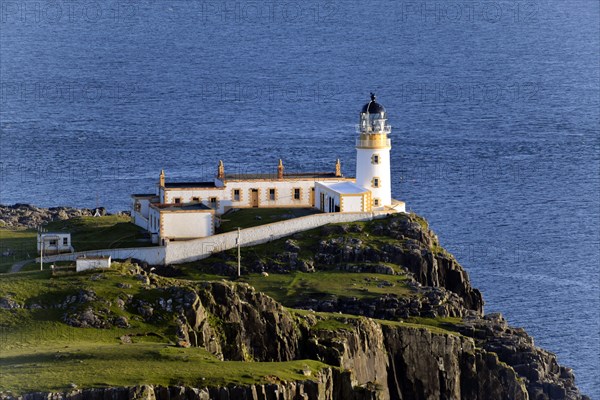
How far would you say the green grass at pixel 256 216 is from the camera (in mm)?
143875

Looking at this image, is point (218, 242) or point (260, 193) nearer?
point (218, 242)

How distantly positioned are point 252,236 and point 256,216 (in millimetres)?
4817

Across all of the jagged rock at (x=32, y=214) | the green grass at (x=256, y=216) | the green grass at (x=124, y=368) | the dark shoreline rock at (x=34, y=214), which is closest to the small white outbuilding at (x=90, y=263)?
the green grass at (x=124, y=368)

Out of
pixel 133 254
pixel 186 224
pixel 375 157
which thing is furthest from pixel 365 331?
pixel 375 157

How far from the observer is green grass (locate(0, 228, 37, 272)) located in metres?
132

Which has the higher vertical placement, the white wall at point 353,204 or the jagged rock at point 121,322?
the white wall at point 353,204

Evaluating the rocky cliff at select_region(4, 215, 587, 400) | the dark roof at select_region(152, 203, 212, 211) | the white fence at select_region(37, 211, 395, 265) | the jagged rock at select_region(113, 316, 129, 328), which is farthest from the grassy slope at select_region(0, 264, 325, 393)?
the dark roof at select_region(152, 203, 212, 211)

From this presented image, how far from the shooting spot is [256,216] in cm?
14588

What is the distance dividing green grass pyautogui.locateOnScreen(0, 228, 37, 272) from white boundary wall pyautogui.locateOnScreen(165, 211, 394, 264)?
372 inches

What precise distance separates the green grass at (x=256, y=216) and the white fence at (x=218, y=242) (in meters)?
1.94

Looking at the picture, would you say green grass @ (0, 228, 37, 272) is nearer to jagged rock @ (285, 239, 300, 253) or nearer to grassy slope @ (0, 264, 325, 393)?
grassy slope @ (0, 264, 325, 393)

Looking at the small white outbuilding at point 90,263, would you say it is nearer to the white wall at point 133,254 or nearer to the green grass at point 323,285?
the white wall at point 133,254

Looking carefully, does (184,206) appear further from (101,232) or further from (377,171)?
(377,171)

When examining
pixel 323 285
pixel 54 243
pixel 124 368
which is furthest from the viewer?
pixel 54 243
